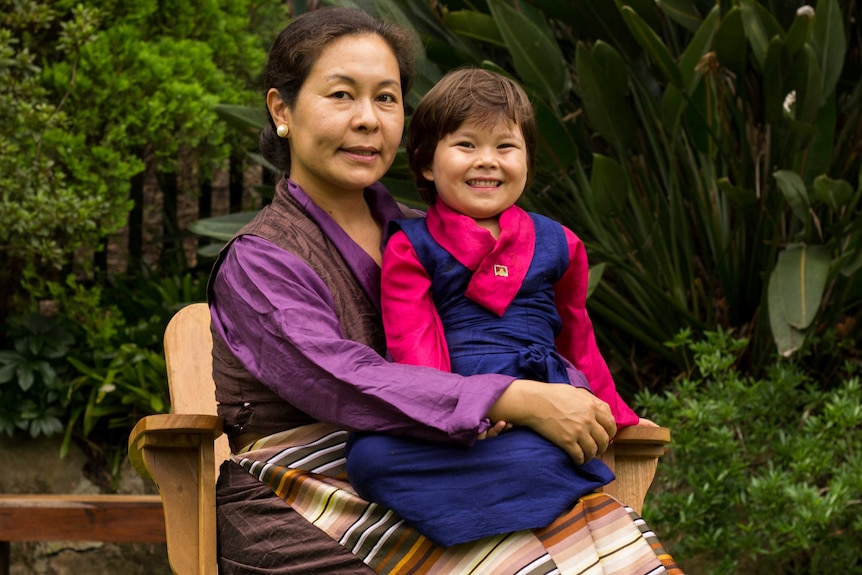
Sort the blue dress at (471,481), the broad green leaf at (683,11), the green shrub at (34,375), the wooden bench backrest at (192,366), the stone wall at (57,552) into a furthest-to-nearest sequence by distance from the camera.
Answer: the stone wall at (57,552) → the green shrub at (34,375) → the broad green leaf at (683,11) → the wooden bench backrest at (192,366) → the blue dress at (471,481)

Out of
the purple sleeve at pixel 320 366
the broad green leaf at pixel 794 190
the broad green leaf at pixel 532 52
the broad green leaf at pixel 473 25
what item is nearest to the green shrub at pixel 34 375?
the broad green leaf at pixel 473 25

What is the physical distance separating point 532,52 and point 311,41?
6.16 feet

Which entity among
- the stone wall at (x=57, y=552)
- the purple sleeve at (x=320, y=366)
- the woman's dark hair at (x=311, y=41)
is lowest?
the stone wall at (x=57, y=552)

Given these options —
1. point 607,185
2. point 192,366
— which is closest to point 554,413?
point 192,366

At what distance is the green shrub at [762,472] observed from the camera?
359 cm

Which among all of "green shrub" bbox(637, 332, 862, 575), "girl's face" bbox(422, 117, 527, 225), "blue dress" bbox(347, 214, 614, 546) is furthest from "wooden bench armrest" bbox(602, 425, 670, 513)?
"green shrub" bbox(637, 332, 862, 575)

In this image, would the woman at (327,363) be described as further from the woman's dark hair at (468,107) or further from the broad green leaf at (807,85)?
the broad green leaf at (807,85)

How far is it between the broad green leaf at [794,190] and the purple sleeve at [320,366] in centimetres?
206

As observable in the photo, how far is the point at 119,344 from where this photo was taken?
502cm

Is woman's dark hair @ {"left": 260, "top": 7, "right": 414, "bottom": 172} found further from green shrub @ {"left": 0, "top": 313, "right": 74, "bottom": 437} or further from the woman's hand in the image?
green shrub @ {"left": 0, "top": 313, "right": 74, "bottom": 437}

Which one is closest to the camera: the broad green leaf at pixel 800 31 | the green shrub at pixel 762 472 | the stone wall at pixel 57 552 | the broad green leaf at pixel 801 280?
the green shrub at pixel 762 472

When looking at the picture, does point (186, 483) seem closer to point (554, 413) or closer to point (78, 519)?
point (554, 413)

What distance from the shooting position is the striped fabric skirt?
200 cm

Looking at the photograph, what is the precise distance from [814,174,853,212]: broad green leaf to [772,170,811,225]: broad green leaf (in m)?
0.04
